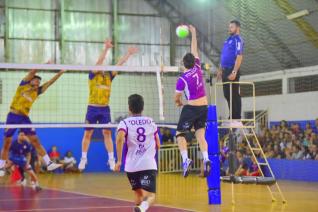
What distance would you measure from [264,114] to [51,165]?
1446cm

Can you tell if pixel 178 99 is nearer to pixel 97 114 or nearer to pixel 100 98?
pixel 100 98

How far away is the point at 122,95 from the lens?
27.1 metres

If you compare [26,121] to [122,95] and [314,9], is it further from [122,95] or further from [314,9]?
[122,95]

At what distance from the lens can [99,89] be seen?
40.5ft

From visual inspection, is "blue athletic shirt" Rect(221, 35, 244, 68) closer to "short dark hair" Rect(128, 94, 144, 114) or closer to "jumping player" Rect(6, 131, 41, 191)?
"short dark hair" Rect(128, 94, 144, 114)

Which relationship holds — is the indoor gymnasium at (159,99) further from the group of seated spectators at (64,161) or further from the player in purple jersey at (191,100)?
the player in purple jersey at (191,100)

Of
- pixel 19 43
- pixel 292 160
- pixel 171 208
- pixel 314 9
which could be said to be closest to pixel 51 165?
pixel 171 208

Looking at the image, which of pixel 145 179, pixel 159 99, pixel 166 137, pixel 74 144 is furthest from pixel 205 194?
pixel 74 144

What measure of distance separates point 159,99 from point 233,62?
401cm

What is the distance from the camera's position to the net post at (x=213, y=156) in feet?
40.2

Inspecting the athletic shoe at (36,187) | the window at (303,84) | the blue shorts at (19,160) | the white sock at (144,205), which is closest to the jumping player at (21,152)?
the blue shorts at (19,160)

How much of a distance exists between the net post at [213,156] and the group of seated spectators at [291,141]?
8.25 meters

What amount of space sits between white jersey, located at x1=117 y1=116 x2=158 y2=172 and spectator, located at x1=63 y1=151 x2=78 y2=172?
17.4m

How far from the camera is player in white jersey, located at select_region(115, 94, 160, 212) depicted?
8.08 m
